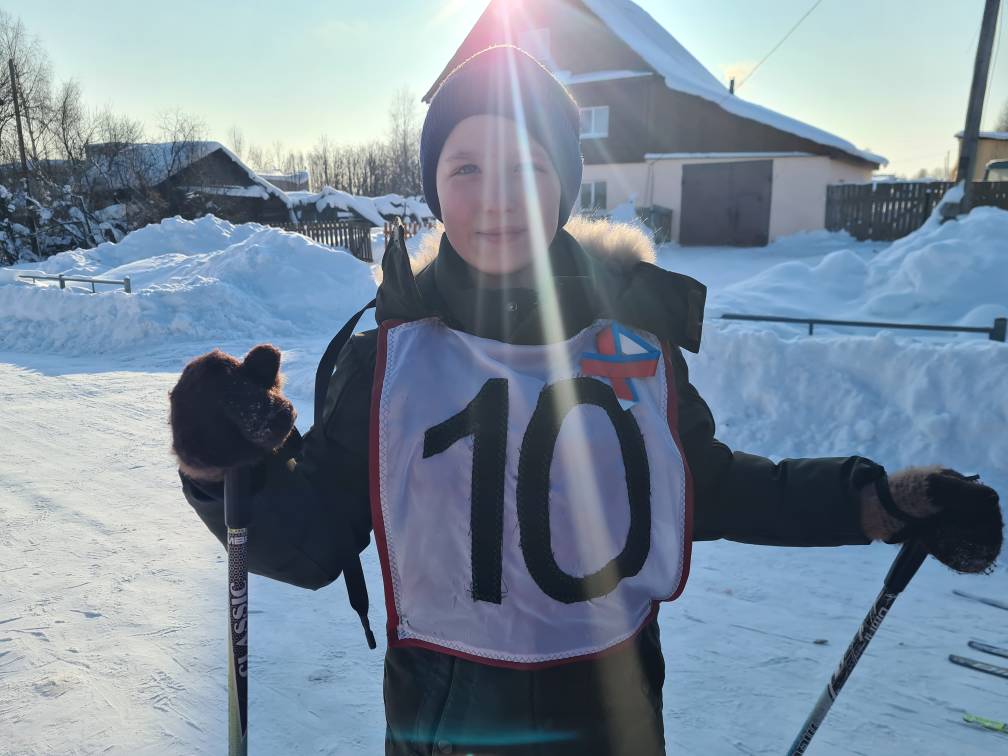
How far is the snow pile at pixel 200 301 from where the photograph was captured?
34.0 ft

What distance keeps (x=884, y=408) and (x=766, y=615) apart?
8.49ft

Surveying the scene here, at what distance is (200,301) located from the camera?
11.3m

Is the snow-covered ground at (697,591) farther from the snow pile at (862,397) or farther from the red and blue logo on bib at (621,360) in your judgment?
the red and blue logo on bib at (621,360)

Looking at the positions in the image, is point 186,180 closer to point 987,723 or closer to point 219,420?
point 219,420

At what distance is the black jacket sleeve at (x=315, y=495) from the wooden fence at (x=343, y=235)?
19583mm

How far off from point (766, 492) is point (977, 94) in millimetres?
14098

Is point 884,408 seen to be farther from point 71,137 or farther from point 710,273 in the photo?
point 71,137

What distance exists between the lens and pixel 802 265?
9.17m

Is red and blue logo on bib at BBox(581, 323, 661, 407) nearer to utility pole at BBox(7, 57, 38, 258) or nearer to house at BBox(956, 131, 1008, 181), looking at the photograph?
utility pole at BBox(7, 57, 38, 258)

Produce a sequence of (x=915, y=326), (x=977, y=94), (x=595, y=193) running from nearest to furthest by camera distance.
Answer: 1. (x=915, y=326)
2. (x=977, y=94)
3. (x=595, y=193)

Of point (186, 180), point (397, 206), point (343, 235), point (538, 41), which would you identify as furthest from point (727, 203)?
point (186, 180)

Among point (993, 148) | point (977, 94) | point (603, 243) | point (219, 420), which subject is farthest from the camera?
point (993, 148)

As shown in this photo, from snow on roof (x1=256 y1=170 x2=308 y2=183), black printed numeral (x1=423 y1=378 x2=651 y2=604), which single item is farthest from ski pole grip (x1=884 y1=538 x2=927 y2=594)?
snow on roof (x1=256 y1=170 x2=308 y2=183)

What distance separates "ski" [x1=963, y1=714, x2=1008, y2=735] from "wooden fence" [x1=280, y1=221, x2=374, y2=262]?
19.3m
